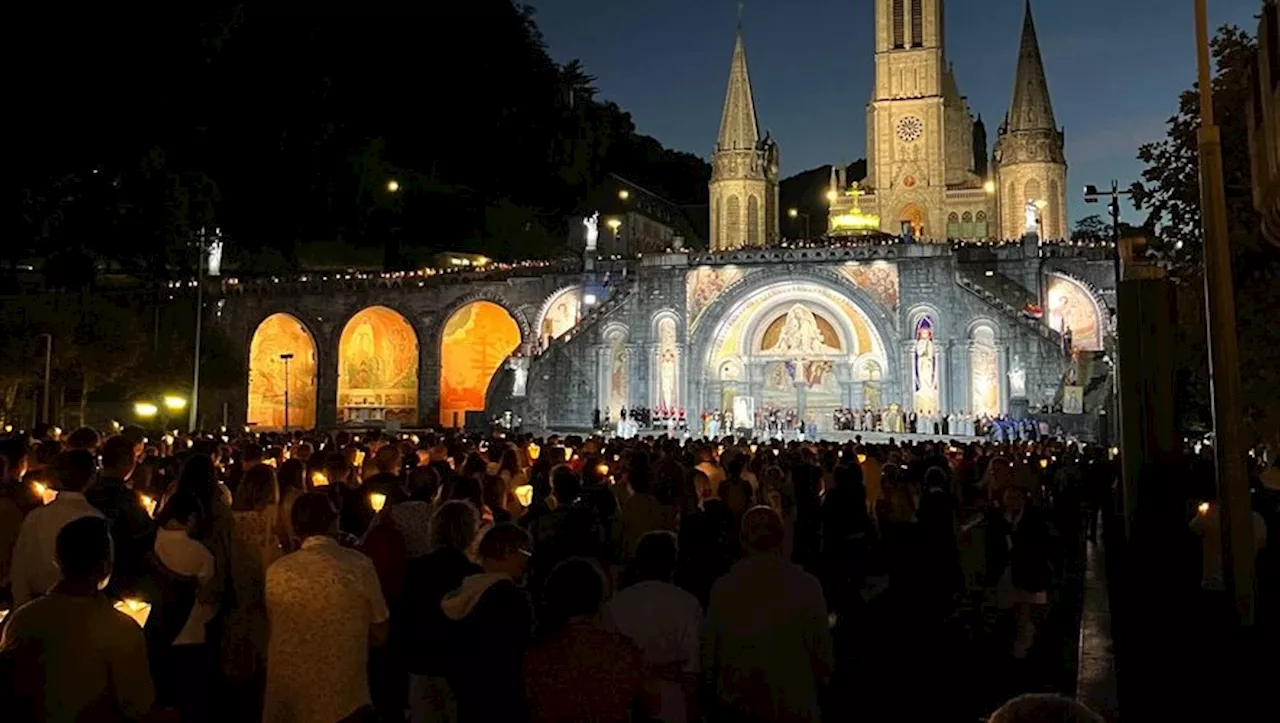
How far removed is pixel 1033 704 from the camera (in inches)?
80.4

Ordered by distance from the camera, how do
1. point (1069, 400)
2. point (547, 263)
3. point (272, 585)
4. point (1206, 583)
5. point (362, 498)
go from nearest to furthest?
point (272, 585) → point (362, 498) → point (1206, 583) → point (1069, 400) → point (547, 263)

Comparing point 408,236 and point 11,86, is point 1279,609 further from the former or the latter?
point 408,236

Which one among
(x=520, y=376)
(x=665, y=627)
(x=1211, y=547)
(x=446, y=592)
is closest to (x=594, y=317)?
(x=520, y=376)

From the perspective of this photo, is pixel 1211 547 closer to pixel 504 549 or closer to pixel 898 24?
pixel 504 549

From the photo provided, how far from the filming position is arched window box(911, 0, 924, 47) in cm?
5806

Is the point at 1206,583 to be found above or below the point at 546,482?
below

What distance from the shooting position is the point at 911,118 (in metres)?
57.9

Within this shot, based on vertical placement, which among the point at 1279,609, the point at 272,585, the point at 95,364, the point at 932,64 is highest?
the point at 932,64

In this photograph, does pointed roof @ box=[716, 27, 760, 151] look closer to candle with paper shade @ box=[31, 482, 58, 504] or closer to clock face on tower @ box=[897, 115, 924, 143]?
clock face on tower @ box=[897, 115, 924, 143]

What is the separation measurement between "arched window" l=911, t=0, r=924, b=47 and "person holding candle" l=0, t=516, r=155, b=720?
59715 mm

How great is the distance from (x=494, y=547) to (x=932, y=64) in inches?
2280

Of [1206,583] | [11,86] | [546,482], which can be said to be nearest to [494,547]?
[546,482]

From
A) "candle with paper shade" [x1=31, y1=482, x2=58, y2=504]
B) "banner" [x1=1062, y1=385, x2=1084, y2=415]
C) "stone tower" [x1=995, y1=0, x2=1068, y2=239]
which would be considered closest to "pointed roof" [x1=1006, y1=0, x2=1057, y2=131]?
"stone tower" [x1=995, y1=0, x2=1068, y2=239]

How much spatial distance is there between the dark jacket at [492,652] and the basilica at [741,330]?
97.4 ft
